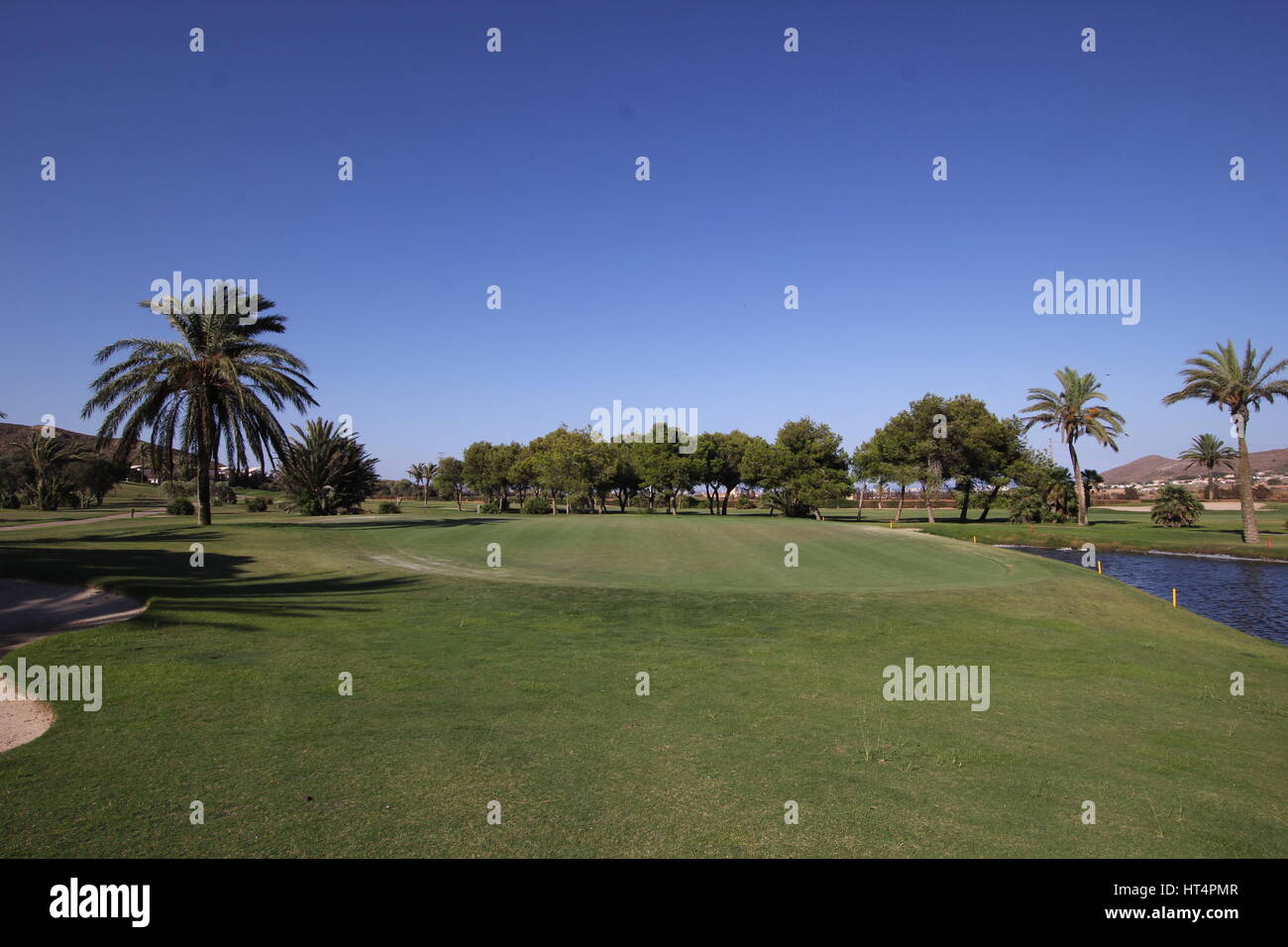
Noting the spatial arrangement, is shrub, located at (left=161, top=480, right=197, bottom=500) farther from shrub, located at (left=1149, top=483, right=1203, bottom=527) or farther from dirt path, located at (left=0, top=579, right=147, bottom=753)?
shrub, located at (left=1149, top=483, right=1203, bottom=527)

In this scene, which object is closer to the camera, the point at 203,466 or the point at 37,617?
the point at 37,617

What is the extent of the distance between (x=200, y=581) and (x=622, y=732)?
564 inches

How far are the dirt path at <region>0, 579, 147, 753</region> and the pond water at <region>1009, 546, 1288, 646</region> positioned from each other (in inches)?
1177

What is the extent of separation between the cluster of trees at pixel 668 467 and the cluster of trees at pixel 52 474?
40.4m

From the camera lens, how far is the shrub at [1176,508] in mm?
58875

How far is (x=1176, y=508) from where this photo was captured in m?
59.1

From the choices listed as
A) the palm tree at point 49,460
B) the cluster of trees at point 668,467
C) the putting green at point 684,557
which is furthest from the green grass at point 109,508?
the cluster of trees at point 668,467

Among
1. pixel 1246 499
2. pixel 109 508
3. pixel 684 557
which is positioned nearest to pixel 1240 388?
pixel 1246 499

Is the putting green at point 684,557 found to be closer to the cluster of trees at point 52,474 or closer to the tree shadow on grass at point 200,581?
the tree shadow on grass at point 200,581

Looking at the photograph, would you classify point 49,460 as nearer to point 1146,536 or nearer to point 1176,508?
point 1146,536

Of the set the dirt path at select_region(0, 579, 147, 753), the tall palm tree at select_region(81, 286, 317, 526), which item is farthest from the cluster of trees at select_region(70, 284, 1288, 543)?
the dirt path at select_region(0, 579, 147, 753)
